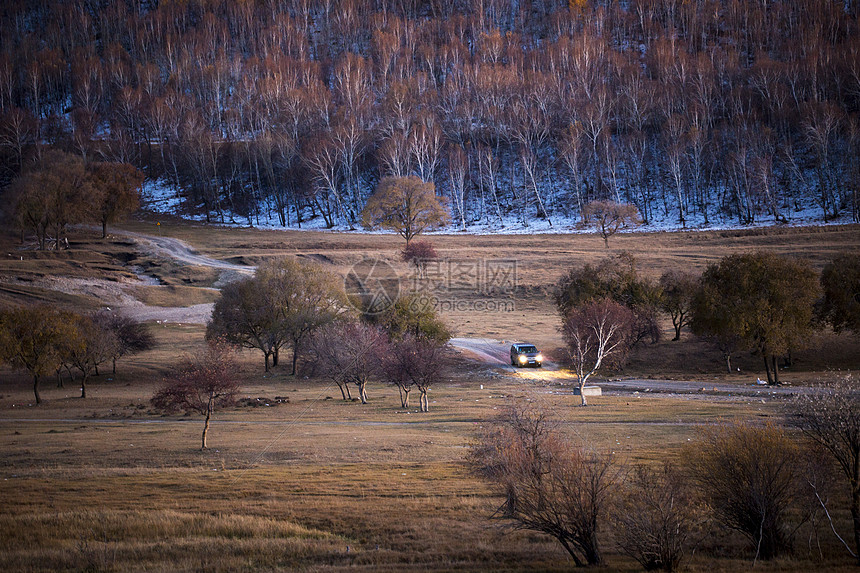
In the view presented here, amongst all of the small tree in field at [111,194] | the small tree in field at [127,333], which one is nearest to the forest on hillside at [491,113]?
the small tree in field at [111,194]

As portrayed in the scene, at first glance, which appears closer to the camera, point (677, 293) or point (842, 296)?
point (842, 296)

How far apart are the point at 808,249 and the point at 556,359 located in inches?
1465

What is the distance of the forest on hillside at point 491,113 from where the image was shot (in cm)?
10500

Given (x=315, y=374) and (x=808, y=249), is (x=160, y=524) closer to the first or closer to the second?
(x=315, y=374)

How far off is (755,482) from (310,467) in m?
13.7

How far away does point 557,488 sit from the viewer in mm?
13312

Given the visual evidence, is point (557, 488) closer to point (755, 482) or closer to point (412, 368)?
point (755, 482)

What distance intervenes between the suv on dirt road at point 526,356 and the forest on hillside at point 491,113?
62363mm

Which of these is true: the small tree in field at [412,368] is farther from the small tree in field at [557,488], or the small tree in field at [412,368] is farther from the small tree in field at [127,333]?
the small tree in field at [127,333]

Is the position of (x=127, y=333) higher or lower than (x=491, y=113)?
lower

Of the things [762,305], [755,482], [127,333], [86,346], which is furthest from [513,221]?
[755,482]

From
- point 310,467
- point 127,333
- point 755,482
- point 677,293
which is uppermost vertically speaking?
point 677,293

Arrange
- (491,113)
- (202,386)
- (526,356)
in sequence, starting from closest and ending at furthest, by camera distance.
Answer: (202,386)
(526,356)
(491,113)

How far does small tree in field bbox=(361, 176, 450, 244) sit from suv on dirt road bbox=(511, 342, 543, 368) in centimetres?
3740
